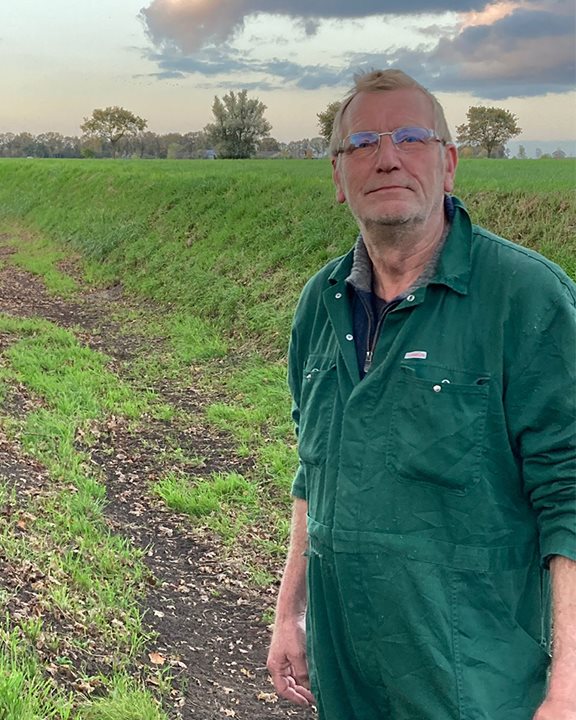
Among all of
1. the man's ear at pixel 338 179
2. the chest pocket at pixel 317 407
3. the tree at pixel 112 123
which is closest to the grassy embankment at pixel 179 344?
the chest pocket at pixel 317 407

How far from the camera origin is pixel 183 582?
493cm

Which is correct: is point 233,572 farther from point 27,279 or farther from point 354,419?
point 27,279

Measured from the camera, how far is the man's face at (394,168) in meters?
1.86

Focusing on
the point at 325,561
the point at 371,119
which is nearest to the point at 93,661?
the point at 325,561

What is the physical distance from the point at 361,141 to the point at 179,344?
9506 mm

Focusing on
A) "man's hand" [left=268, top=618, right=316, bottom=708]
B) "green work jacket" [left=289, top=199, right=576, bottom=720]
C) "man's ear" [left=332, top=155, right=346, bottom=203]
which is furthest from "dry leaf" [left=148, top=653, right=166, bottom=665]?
"man's ear" [left=332, top=155, right=346, bottom=203]

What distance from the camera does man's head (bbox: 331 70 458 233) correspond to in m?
1.88

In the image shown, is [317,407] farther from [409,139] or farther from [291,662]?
[291,662]

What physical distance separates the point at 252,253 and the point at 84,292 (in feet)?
14.0

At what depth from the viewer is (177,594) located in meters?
4.78

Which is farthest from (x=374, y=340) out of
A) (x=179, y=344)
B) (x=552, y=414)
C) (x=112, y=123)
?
(x=112, y=123)

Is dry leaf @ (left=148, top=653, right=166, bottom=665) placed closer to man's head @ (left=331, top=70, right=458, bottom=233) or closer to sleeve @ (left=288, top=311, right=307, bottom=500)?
sleeve @ (left=288, top=311, right=307, bottom=500)

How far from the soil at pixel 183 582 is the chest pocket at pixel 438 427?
2.55 meters

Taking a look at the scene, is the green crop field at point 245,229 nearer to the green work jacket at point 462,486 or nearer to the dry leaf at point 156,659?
the dry leaf at point 156,659
